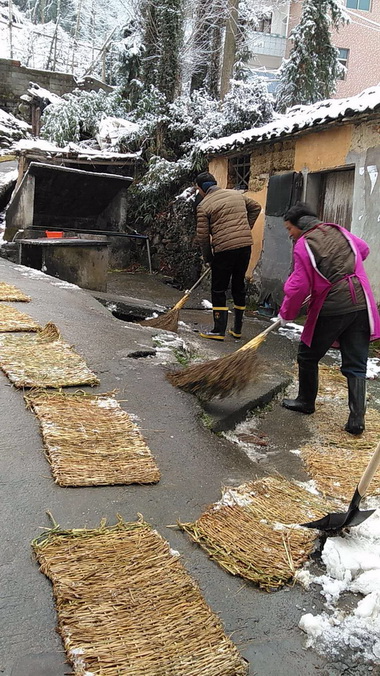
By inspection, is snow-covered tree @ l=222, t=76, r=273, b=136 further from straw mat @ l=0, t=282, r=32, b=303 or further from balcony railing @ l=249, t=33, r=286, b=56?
balcony railing @ l=249, t=33, r=286, b=56

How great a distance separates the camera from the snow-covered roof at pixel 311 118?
688 cm

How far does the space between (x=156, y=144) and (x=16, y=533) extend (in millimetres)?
12268

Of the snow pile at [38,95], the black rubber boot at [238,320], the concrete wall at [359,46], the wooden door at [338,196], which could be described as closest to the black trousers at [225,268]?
the black rubber boot at [238,320]

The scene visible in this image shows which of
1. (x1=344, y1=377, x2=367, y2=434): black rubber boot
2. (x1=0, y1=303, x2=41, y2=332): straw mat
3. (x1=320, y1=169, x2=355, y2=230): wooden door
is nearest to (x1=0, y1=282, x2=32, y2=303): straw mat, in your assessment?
(x1=0, y1=303, x2=41, y2=332): straw mat

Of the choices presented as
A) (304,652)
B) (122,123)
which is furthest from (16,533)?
(122,123)

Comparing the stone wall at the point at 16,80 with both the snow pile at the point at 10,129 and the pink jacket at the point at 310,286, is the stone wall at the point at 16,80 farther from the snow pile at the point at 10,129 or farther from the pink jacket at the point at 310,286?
the pink jacket at the point at 310,286

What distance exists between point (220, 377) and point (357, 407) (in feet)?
3.40

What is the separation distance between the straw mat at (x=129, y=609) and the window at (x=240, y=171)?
29.9 feet

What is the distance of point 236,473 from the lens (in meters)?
→ 2.95

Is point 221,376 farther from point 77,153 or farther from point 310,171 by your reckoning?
point 77,153

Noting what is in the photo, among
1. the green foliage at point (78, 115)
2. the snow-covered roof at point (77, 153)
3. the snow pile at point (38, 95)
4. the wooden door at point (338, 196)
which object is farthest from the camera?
the snow pile at point (38, 95)

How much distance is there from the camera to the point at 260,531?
2316mm

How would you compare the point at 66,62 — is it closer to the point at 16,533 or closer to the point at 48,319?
the point at 48,319

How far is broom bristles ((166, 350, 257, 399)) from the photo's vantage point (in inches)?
147
